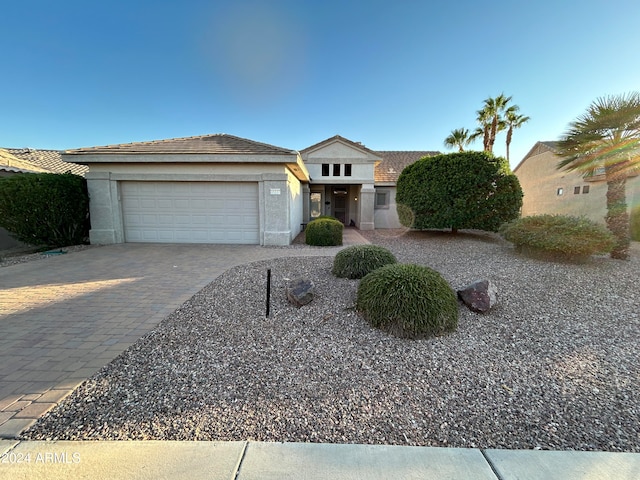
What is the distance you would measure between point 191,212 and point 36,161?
11638mm

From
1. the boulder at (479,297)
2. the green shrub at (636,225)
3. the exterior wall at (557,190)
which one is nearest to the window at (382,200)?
the exterior wall at (557,190)

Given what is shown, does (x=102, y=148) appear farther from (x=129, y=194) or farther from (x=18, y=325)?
(x=18, y=325)

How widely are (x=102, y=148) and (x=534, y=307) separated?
1291 centimetres

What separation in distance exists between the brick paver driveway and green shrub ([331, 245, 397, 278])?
277 centimetres

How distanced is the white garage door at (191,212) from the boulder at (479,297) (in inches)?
291

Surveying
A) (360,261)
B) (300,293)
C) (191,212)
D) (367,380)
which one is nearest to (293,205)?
(191,212)

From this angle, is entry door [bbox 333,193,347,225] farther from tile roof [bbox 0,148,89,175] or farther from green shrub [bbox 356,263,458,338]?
green shrub [bbox 356,263,458,338]

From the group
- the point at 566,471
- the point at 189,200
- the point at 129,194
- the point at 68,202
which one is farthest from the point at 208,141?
the point at 566,471

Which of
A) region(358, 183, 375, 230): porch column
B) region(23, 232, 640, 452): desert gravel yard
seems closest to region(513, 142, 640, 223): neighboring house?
region(358, 183, 375, 230): porch column

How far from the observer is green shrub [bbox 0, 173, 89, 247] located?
7922mm

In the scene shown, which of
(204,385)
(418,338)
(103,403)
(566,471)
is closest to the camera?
(566,471)

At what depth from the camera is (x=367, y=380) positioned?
8.39ft

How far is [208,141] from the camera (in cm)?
996

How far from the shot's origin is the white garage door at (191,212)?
9500mm
